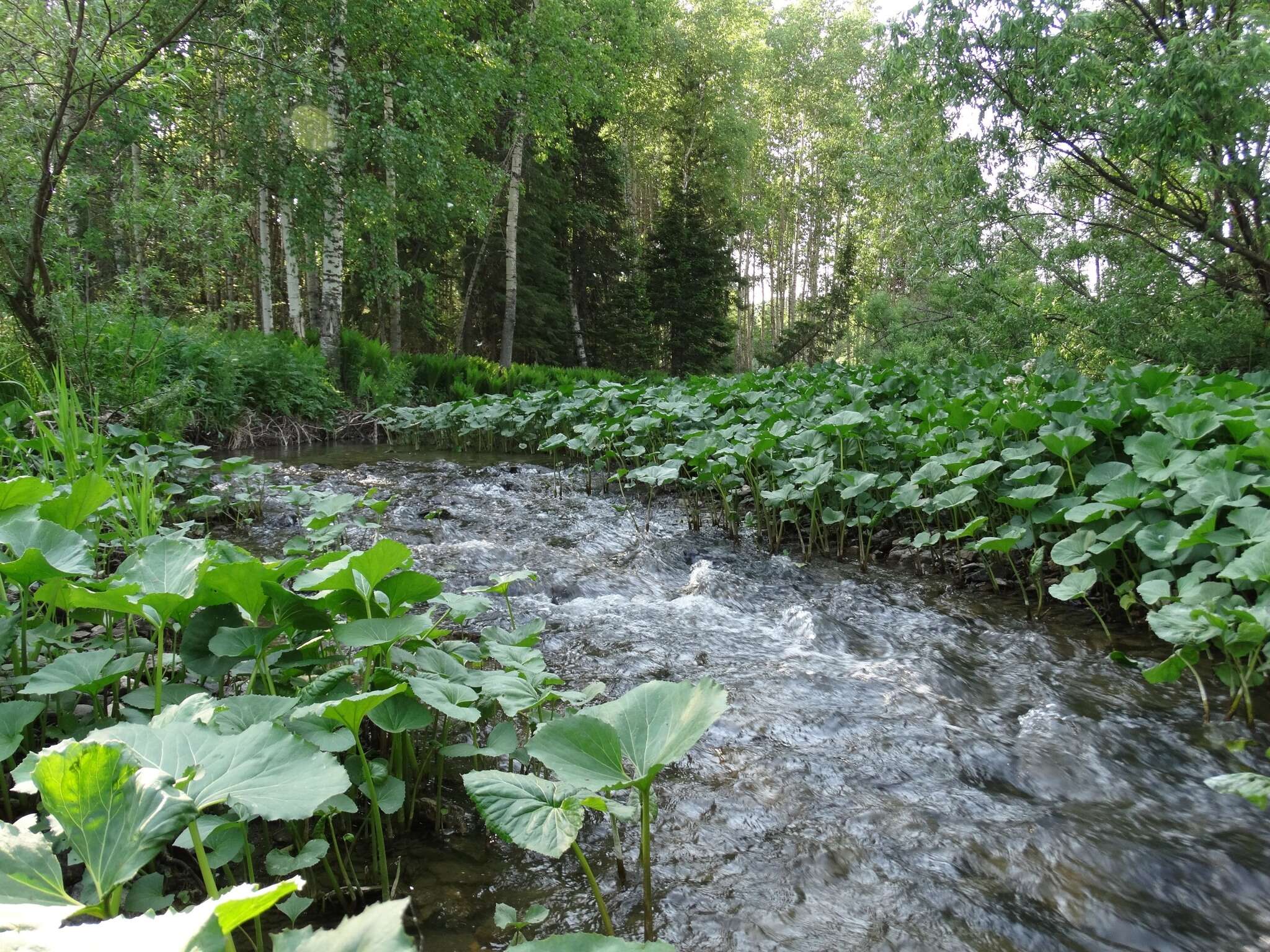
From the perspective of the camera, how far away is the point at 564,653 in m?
2.63

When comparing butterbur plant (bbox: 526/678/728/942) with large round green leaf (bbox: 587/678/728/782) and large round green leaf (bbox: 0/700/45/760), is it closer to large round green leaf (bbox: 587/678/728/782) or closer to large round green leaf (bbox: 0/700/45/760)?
large round green leaf (bbox: 587/678/728/782)

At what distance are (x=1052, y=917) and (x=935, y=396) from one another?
14.0ft

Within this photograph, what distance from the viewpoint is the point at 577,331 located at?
21.5 m

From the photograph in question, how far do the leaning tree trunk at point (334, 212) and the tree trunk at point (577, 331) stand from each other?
1087 cm

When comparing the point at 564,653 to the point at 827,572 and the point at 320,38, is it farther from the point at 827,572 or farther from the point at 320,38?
the point at 320,38

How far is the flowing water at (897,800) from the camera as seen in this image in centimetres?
132

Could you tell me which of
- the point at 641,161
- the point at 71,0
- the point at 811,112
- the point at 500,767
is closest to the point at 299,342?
the point at 71,0

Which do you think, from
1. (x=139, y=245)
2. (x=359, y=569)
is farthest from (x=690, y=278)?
(x=359, y=569)

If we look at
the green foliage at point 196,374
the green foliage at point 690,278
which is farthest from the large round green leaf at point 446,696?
the green foliage at point 690,278

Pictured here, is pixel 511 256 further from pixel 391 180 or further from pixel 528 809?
pixel 528 809

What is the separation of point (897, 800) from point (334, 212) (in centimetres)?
1102

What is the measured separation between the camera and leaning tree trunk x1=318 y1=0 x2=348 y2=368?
9.64 metres

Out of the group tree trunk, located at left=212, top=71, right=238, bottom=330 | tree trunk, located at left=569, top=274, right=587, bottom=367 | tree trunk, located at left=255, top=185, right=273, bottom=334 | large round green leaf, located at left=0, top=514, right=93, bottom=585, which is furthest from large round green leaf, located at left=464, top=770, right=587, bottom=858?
tree trunk, located at left=569, top=274, right=587, bottom=367

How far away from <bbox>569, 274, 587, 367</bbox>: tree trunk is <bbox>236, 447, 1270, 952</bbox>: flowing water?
61.6 ft
